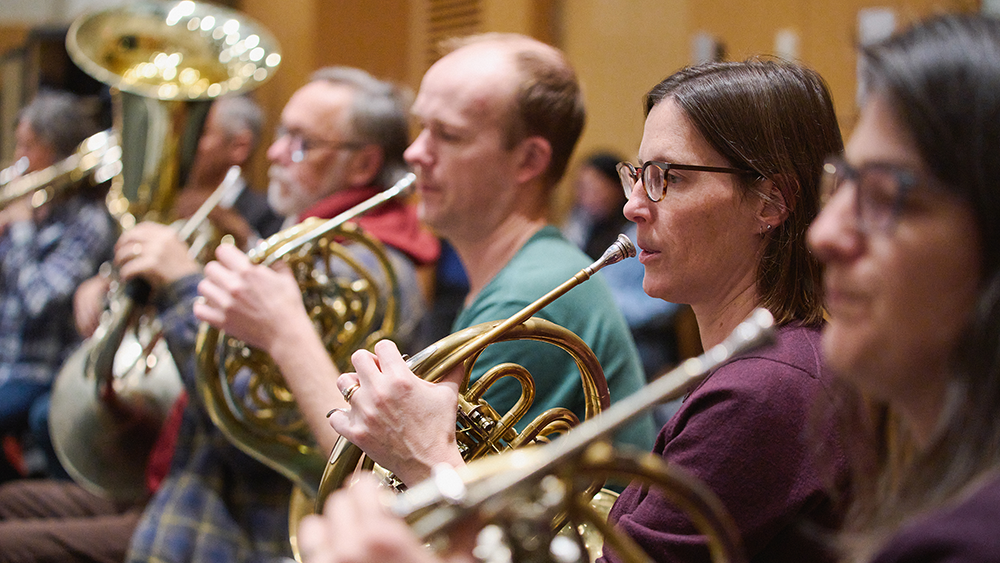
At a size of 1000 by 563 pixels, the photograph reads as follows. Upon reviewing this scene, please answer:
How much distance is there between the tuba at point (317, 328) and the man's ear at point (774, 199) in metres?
0.76

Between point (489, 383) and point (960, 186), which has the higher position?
point (960, 186)

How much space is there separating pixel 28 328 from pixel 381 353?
2401 mm

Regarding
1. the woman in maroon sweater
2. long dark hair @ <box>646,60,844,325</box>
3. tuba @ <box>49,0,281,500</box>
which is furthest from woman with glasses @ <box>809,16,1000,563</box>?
tuba @ <box>49,0,281,500</box>

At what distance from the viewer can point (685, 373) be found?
2.41 ft

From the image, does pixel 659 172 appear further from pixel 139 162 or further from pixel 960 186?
pixel 139 162

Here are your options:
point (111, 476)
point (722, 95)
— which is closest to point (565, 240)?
point (722, 95)

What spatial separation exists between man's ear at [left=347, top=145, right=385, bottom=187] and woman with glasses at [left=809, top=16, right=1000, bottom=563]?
1775 millimetres

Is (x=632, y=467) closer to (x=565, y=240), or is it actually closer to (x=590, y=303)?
(x=590, y=303)

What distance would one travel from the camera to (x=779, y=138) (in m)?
1.23

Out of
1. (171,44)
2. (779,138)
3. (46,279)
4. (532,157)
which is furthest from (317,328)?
(46,279)

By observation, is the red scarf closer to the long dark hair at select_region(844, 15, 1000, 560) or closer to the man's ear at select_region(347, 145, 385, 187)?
the man's ear at select_region(347, 145, 385, 187)

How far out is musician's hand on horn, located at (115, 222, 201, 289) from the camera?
208 centimetres

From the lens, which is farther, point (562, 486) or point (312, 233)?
point (312, 233)

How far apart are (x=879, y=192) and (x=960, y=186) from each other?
0.06 metres
